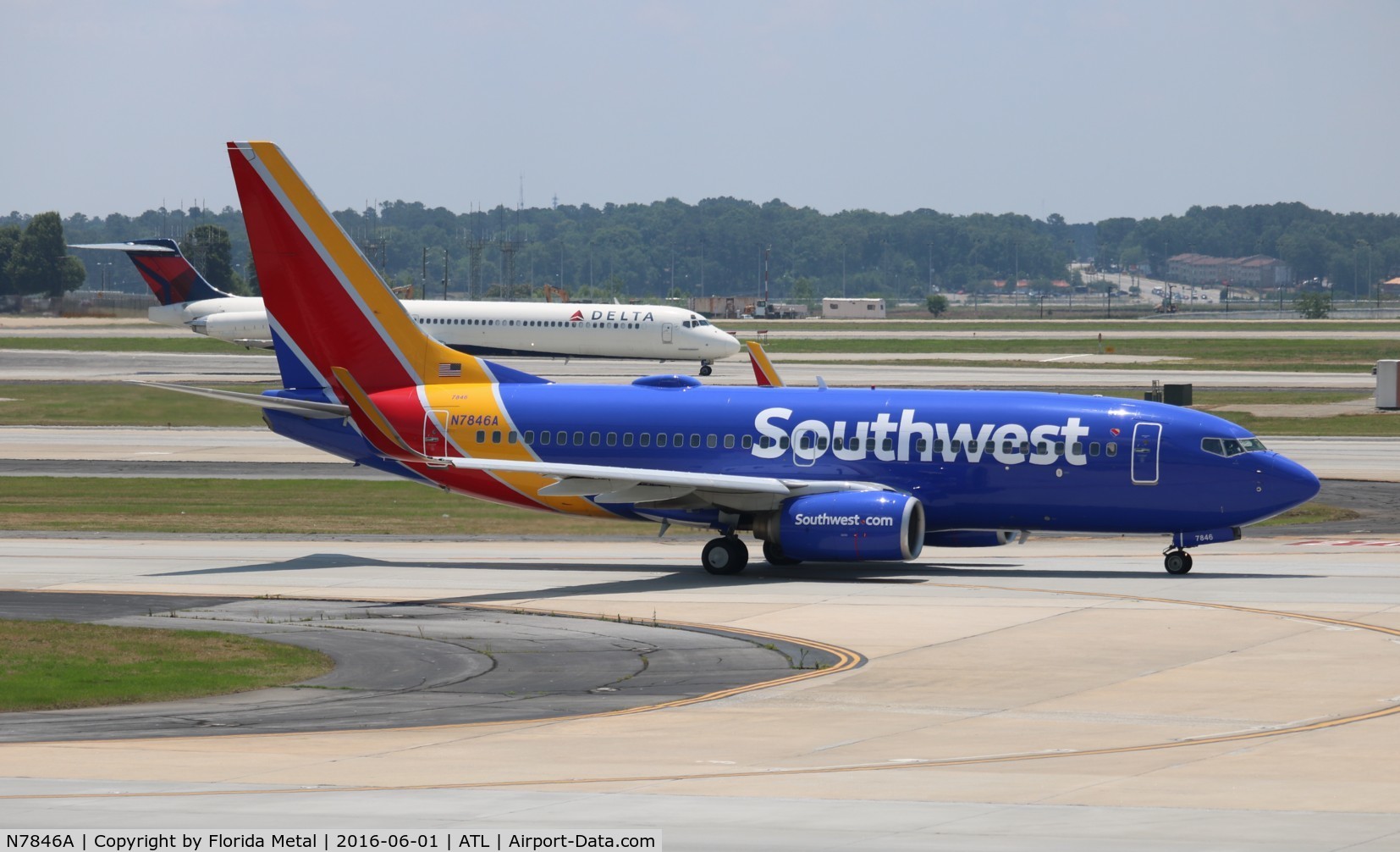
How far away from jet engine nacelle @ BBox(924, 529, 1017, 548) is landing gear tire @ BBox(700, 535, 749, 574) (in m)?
4.45

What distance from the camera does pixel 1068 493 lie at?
39.8 metres

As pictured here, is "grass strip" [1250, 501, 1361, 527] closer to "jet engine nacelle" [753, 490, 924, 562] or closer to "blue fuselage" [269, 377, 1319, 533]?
"blue fuselage" [269, 377, 1319, 533]

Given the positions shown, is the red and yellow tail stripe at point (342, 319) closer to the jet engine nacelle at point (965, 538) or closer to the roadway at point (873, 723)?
the roadway at point (873, 723)

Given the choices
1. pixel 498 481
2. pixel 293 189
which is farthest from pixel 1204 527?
pixel 293 189

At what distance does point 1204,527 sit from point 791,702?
1727 centimetres

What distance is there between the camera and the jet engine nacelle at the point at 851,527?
1522 inches

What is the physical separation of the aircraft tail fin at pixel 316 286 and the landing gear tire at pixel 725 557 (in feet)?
27.2

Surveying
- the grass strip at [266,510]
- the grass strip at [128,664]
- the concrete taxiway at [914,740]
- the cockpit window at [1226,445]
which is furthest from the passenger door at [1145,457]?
the grass strip at [128,664]

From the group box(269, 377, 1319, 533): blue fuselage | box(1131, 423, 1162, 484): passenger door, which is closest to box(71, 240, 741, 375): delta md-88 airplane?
box(269, 377, 1319, 533): blue fuselage

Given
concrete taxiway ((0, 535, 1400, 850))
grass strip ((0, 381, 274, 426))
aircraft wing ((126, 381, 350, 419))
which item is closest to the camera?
concrete taxiway ((0, 535, 1400, 850))

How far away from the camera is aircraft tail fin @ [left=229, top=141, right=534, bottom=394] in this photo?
44.8 meters

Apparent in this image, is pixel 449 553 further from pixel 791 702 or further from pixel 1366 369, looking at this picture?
pixel 1366 369
